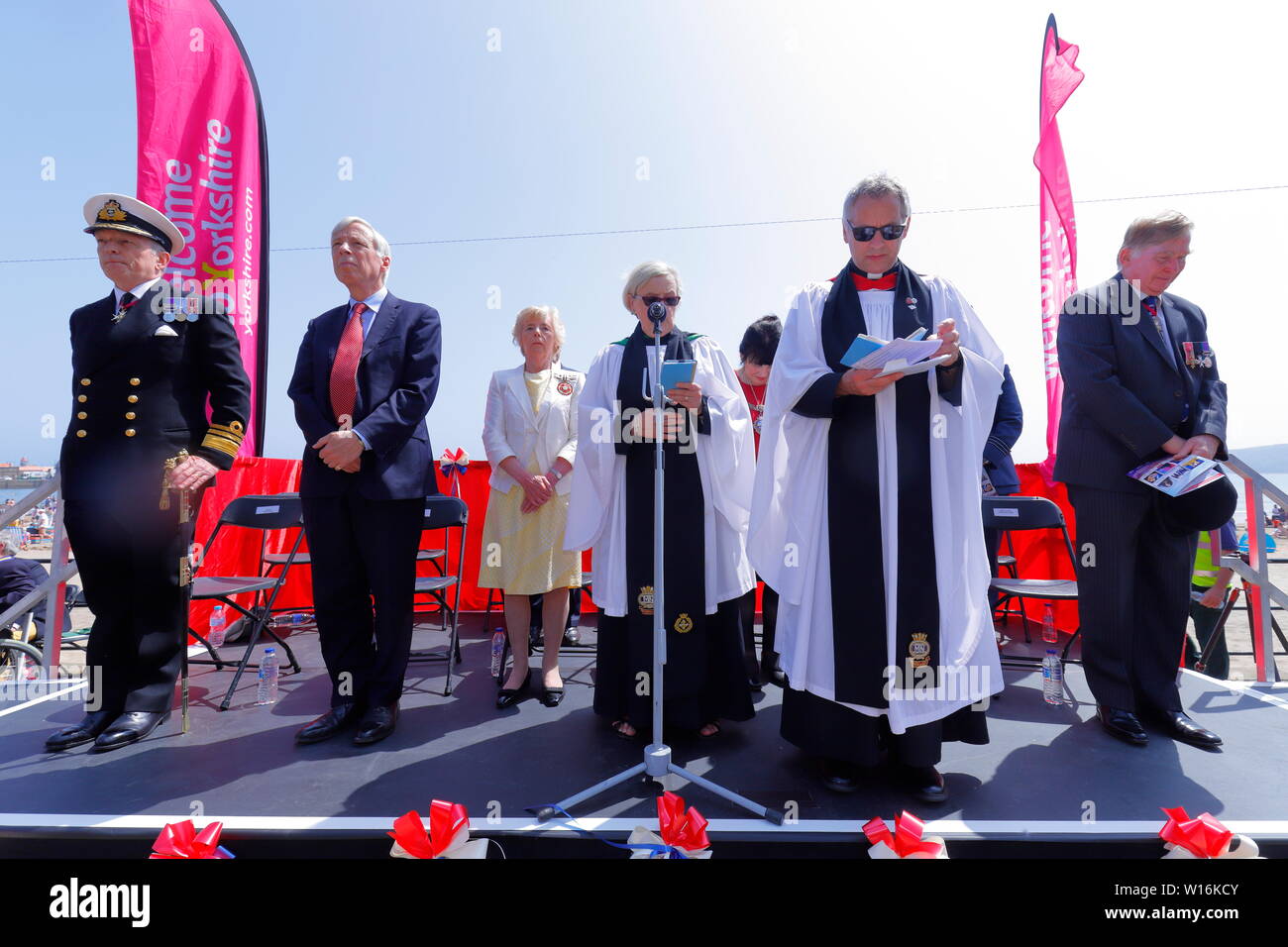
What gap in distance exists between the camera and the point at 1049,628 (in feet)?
15.7

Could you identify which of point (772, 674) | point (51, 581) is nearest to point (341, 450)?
point (51, 581)

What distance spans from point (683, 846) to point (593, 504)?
1.55 meters

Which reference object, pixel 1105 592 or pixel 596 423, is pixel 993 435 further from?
pixel 596 423

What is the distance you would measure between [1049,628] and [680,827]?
4.51m

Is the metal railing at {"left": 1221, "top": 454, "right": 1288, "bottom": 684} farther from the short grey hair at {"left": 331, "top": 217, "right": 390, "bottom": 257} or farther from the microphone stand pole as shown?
the short grey hair at {"left": 331, "top": 217, "right": 390, "bottom": 257}

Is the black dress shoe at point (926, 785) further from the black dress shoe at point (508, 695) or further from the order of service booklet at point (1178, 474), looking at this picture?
the black dress shoe at point (508, 695)

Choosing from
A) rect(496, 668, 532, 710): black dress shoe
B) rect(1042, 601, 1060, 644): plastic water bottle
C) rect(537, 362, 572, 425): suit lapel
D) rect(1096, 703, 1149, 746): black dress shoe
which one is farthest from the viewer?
rect(1042, 601, 1060, 644): plastic water bottle

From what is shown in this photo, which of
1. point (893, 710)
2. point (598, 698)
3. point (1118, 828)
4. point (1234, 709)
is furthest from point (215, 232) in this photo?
point (1234, 709)

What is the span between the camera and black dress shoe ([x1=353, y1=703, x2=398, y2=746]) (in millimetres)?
2496

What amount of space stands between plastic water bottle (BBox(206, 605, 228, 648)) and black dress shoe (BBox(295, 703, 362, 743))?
8.06ft

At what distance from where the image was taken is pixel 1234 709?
301 cm

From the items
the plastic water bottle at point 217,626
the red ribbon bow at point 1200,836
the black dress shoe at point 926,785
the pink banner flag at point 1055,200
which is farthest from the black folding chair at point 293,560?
the pink banner flag at point 1055,200

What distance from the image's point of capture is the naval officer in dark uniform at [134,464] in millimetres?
2609

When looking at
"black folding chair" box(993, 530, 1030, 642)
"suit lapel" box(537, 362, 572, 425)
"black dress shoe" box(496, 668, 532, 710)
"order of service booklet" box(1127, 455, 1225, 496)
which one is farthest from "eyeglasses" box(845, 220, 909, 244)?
"black folding chair" box(993, 530, 1030, 642)
